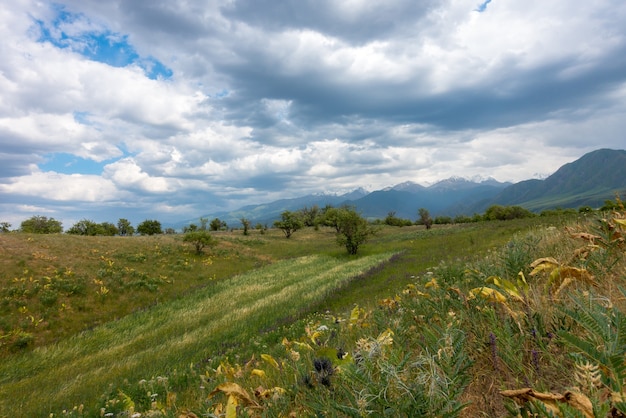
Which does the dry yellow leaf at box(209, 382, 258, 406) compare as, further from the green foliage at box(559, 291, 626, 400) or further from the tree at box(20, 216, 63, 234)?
the tree at box(20, 216, 63, 234)

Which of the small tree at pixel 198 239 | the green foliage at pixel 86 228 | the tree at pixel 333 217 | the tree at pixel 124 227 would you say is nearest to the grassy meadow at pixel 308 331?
the small tree at pixel 198 239

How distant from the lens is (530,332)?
6.59 ft

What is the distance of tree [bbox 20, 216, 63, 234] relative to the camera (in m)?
67.2

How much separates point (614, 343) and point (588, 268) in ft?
7.19

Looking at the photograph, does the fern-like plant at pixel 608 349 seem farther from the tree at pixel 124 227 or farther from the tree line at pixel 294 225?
the tree at pixel 124 227

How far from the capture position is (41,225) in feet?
234

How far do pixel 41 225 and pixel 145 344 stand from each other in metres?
81.9

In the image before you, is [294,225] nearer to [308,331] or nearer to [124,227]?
[124,227]

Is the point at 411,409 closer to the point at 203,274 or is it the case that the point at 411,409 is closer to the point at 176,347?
the point at 176,347

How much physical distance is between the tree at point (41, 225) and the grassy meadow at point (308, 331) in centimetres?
5283

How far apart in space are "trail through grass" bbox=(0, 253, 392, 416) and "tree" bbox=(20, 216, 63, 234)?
69803 millimetres

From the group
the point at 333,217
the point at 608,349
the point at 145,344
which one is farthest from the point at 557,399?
the point at 333,217

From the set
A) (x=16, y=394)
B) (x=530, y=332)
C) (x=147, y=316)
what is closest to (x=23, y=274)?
(x=147, y=316)

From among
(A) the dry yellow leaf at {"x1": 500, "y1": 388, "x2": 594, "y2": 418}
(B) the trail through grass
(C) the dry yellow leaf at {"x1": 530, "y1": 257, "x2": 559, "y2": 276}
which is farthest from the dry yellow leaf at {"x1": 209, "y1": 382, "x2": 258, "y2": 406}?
(B) the trail through grass
